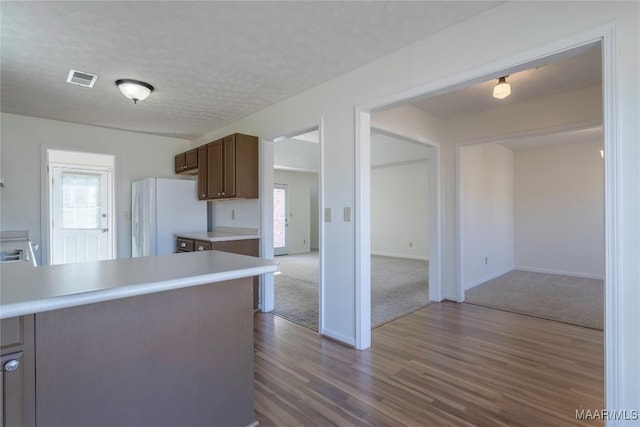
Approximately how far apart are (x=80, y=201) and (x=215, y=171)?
3.38 metres

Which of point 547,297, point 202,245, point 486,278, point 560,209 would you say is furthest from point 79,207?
point 560,209

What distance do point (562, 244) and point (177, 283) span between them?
652 cm

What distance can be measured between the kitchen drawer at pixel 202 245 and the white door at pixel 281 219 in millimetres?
4637

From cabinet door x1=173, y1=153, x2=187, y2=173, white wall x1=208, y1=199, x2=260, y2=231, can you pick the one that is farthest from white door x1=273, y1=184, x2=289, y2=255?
white wall x1=208, y1=199, x2=260, y2=231

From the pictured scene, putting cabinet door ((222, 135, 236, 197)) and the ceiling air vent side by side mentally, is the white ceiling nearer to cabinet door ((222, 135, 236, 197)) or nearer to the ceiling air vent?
cabinet door ((222, 135, 236, 197))

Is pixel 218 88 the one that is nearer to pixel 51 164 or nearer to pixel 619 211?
pixel 619 211

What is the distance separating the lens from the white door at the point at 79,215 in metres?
5.29

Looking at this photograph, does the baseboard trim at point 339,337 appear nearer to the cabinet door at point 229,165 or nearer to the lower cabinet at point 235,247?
the lower cabinet at point 235,247

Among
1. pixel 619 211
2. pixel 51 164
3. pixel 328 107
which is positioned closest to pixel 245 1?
pixel 328 107

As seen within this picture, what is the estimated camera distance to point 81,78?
272cm

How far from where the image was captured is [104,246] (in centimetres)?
566

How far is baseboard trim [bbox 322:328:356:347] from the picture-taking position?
105 inches

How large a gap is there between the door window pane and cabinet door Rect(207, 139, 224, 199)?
3098 millimetres

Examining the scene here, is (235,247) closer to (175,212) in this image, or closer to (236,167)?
(236,167)
